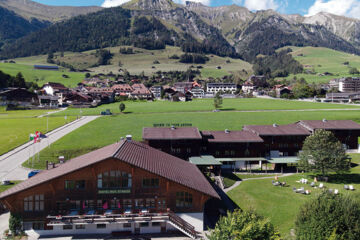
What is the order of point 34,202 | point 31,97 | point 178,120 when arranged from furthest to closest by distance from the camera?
point 31,97
point 178,120
point 34,202

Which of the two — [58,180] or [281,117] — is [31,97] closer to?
[281,117]

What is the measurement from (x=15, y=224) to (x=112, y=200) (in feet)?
33.2

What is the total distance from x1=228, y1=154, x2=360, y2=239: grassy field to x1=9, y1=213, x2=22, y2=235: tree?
25587 millimetres

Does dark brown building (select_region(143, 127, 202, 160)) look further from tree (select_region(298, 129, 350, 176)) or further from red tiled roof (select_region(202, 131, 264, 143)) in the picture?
tree (select_region(298, 129, 350, 176))

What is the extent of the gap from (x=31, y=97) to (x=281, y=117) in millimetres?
135078

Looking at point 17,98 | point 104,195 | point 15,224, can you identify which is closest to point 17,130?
point 15,224

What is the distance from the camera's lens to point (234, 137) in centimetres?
5709

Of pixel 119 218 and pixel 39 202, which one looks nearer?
pixel 119 218

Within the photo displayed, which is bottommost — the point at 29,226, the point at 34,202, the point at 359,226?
the point at 29,226

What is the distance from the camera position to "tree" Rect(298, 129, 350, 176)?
45.3 metres

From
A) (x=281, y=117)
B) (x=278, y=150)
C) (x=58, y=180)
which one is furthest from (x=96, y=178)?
(x=281, y=117)

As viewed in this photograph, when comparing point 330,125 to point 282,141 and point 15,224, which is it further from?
point 15,224

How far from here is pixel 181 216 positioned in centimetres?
3083

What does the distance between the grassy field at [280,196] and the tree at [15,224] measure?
83.9ft
